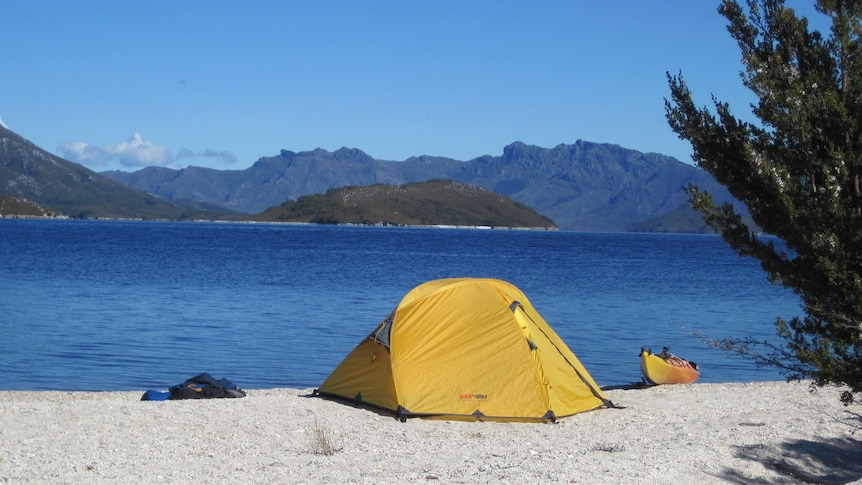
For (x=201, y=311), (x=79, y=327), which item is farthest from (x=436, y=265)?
(x=79, y=327)

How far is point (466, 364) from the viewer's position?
1422 cm

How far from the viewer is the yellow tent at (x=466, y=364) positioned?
13836 millimetres

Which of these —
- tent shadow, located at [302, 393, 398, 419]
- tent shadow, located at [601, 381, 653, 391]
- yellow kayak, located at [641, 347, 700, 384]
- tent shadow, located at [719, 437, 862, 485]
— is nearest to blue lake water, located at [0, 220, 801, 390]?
tent shadow, located at [601, 381, 653, 391]

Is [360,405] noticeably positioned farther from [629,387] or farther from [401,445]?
[629,387]

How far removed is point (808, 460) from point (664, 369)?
7628mm

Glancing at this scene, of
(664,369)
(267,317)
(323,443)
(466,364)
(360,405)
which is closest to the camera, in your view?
(323,443)

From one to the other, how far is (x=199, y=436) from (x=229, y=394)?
3.40m

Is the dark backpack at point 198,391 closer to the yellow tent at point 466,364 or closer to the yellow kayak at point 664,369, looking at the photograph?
the yellow tent at point 466,364

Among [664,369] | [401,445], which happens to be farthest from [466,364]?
[664,369]

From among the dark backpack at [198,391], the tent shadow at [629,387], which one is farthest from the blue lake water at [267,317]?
the dark backpack at [198,391]

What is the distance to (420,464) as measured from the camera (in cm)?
1071

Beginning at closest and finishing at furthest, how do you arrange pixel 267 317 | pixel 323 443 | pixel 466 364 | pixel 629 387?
pixel 323 443 < pixel 466 364 < pixel 629 387 < pixel 267 317

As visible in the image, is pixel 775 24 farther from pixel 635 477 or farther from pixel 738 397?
pixel 738 397

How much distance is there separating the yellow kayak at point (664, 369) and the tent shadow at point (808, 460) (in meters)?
6.44
